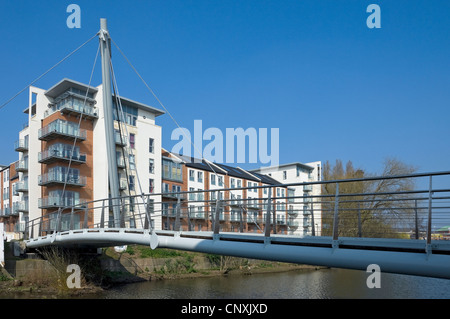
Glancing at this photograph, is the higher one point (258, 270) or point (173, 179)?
point (173, 179)

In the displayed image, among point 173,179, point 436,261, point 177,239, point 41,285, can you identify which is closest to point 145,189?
point 173,179

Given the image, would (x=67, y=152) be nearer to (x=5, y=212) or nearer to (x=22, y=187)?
(x=22, y=187)

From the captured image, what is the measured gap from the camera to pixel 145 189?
1641 inches

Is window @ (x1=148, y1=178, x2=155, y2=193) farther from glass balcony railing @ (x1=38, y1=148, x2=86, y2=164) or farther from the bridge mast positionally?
the bridge mast

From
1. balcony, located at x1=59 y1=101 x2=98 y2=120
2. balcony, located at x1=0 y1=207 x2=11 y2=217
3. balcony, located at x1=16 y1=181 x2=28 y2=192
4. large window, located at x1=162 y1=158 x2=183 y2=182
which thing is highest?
balcony, located at x1=59 y1=101 x2=98 y2=120

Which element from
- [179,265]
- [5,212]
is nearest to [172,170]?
[179,265]

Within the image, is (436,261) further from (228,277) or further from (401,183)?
(401,183)

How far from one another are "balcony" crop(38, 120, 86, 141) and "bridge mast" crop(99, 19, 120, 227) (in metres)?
17.3

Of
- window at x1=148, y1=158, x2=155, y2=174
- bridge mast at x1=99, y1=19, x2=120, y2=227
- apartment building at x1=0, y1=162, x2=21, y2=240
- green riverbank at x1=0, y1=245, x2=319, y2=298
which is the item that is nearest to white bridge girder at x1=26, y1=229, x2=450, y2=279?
bridge mast at x1=99, y1=19, x2=120, y2=227

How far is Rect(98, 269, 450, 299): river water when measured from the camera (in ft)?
66.2

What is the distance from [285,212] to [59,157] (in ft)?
63.5
